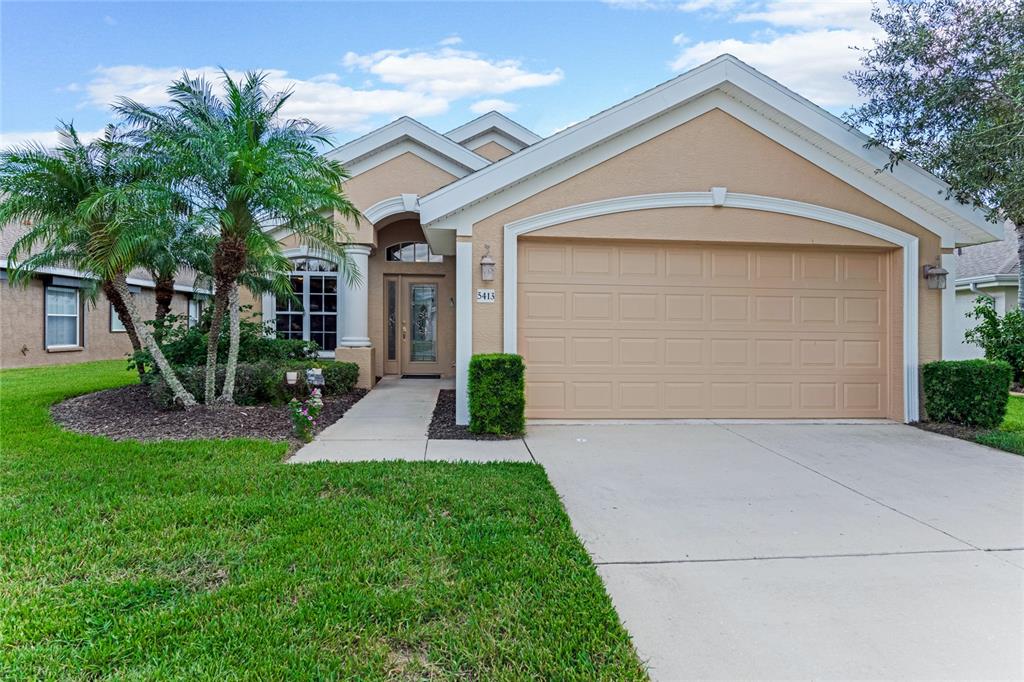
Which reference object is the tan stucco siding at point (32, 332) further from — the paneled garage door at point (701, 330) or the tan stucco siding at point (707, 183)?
the paneled garage door at point (701, 330)

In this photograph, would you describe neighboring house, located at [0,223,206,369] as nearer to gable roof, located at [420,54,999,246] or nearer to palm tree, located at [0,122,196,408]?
palm tree, located at [0,122,196,408]

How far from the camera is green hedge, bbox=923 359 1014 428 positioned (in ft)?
23.0

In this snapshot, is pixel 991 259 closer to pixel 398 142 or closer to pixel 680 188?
pixel 680 188

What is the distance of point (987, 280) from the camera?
14.2 m

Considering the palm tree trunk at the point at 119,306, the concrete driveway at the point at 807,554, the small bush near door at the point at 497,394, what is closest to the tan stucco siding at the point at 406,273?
the palm tree trunk at the point at 119,306

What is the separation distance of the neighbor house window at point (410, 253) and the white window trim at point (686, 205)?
5.70 meters

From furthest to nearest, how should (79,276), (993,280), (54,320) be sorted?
1. (54,320)
2. (79,276)
3. (993,280)

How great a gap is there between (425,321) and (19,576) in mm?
10074

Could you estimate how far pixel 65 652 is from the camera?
7.67ft

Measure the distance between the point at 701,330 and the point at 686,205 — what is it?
6.02ft

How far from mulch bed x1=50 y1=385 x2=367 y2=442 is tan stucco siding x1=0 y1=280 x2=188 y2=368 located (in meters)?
6.01

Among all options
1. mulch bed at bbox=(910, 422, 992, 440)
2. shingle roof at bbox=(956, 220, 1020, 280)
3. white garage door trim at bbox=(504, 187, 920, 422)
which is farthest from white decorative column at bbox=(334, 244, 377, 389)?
shingle roof at bbox=(956, 220, 1020, 280)

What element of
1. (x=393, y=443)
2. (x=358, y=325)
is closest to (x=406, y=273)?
A: (x=358, y=325)

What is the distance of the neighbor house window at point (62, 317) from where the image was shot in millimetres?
15297
